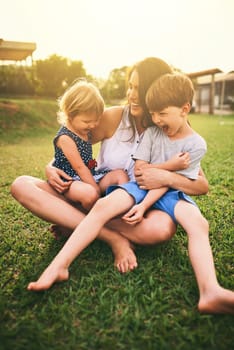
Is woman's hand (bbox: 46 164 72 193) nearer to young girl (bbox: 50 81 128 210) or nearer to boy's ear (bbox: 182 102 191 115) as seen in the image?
young girl (bbox: 50 81 128 210)

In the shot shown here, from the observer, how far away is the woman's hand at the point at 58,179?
77.0 inches

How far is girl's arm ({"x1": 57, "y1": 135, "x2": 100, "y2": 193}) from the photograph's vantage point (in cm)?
201

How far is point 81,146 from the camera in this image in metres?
2.16

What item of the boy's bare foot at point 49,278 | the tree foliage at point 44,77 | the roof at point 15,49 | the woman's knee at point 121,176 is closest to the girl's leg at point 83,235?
the boy's bare foot at point 49,278

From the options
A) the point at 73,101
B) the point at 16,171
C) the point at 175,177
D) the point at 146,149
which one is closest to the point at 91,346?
the point at 175,177

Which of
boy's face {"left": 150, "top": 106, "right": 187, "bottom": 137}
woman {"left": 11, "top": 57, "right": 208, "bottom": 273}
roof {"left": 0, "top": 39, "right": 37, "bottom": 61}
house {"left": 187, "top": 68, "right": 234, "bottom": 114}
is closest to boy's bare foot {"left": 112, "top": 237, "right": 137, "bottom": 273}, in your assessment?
woman {"left": 11, "top": 57, "right": 208, "bottom": 273}

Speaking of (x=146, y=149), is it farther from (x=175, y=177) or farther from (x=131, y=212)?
(x=131, y=212)

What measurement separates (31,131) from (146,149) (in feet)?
28.2

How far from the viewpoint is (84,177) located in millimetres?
2010

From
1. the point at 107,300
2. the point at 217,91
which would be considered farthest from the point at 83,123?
the point at 217,91

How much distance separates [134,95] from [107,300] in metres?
1.28

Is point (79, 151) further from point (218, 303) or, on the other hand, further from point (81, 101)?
point (218, 303)

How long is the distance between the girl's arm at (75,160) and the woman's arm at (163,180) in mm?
334

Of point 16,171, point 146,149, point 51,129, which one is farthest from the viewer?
point 51,129
